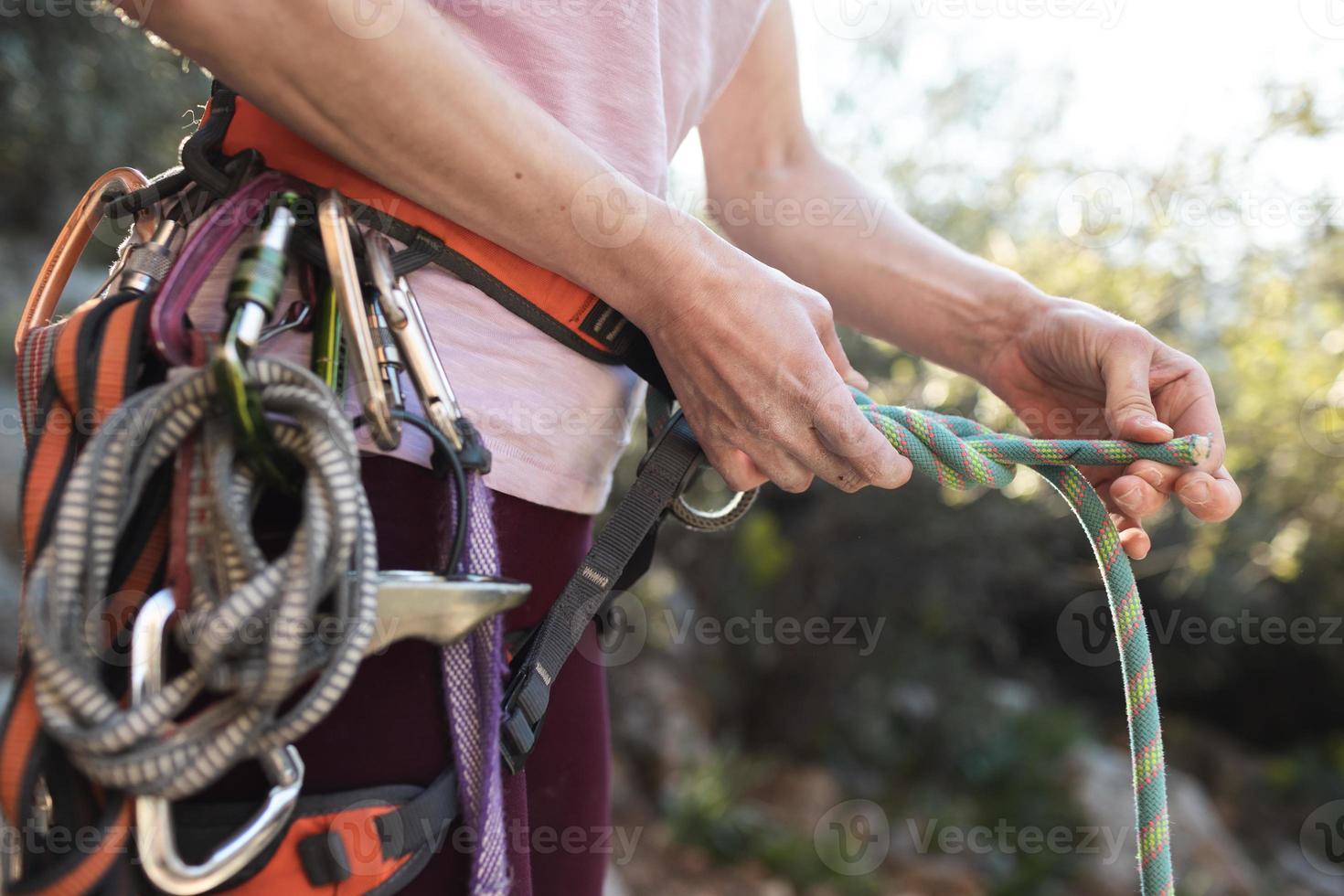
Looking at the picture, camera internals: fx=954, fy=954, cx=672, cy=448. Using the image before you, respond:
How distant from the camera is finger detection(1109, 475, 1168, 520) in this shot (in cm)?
110

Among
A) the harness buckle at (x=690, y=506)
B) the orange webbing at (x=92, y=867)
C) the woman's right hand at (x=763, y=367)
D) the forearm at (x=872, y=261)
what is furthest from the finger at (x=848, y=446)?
the orange webbing at (x=92, y=867)

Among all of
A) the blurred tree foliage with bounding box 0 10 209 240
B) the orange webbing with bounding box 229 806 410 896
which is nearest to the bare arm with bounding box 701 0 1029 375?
the orange webbing with bounding box 229 806 410 896

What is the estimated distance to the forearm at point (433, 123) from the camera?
75 centimetres

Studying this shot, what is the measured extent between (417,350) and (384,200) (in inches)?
5.9

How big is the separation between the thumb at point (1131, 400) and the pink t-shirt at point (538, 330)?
58 centimetres

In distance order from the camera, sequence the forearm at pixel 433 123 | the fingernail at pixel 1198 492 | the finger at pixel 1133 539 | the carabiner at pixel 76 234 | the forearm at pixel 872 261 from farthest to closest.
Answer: the forearm at pixel 872 261 → the finger at pixel 1133 539 → the fingernail at pixel 1198 492 → the carabiner at pixel 76 234 → the forearm at pixel 433 123

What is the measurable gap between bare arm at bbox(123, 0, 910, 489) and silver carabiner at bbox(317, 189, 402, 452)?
0.06m

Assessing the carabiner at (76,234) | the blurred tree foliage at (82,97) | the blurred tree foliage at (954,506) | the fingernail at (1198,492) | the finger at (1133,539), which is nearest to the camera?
the carabiner at (76,234)

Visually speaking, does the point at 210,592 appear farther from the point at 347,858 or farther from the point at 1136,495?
the point at 1136,495

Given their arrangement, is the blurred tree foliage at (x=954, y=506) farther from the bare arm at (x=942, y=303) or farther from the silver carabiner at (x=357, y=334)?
the silver carabiner at (x=357, y=334)

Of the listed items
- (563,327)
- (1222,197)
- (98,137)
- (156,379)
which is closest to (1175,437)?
(563,327)

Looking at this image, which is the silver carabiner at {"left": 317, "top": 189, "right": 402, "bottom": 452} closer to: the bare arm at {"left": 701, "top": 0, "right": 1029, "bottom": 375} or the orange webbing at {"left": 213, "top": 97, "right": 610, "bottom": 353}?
the orange webbing at {"left": 213, "top": 97, "right": 610, "bottom": 353}

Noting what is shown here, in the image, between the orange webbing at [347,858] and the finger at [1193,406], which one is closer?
the orange webbing at [347,858]

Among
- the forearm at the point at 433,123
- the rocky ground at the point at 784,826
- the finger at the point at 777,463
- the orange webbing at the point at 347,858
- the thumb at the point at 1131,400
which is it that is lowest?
the rocky ground at the point at 784,826
